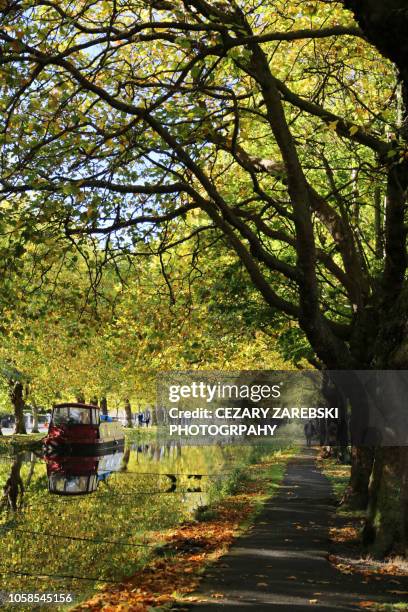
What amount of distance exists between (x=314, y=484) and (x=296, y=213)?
47.6 ft

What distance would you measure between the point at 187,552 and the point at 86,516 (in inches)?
240

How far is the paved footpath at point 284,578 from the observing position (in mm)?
7816

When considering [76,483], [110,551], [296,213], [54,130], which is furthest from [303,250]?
[76,483]

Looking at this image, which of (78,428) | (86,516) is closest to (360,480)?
(86,516)

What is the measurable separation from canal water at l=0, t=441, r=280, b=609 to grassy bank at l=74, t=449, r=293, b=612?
0.36m

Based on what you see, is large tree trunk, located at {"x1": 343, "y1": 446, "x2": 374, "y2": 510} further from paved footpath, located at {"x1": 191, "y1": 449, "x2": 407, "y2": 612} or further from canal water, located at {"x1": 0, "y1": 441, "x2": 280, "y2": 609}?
canal water, located at {"x1": 0, "y1": 441, "x2": 280, "y2": 609}

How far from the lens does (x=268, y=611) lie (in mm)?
7375

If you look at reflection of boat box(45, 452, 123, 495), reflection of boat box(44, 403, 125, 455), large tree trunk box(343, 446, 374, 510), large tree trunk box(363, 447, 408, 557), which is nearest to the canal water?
reflection of boat box(45, 452, 123, 495)

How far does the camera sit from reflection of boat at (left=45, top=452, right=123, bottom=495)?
2266 centimetres

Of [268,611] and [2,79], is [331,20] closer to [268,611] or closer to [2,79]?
[2,79]

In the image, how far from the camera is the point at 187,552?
37.0 feet

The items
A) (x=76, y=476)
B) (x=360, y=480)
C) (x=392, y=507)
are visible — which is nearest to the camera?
(x=392, y=507)

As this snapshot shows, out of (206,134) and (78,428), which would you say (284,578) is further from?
(78,428)

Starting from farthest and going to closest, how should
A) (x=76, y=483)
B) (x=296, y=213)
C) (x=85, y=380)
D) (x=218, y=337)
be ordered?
(x=85, y=380) → (x=76, y=483) → (x=218, y=337) → (x=296, y=213)
